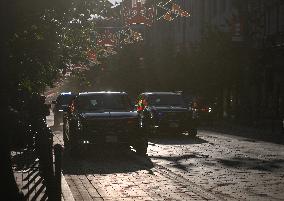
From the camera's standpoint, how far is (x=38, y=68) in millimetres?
13945

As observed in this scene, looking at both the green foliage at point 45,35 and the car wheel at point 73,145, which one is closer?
the green foliage at point 45,35

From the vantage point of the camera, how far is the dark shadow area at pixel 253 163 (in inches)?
698

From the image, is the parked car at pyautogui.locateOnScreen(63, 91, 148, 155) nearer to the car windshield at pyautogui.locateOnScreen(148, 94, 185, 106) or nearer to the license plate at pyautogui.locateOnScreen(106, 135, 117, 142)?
the license plate at pyautogui.locateOnScreen(106, 135, 117, 142)

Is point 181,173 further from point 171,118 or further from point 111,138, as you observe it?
point 171,118

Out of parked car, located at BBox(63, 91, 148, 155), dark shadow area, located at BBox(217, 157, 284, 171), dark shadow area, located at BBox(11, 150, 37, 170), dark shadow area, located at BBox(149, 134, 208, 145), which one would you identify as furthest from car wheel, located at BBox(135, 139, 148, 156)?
dark shadow area, located at BBox(149, 134, 208, 145)

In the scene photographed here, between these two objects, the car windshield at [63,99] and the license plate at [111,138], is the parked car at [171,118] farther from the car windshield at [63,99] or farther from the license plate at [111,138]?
the car windshield at [63,99]

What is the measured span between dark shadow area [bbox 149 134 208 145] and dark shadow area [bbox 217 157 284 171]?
22.6 feet

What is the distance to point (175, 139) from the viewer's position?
29047 millimetres

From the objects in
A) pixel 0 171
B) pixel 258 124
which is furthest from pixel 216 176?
pixel 258 124

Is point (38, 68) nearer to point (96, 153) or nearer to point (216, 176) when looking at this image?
point (216, 176)

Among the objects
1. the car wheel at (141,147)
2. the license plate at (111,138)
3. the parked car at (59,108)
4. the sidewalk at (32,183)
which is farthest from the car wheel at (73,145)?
the parked car at (59,108)

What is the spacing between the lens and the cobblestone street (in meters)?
13.0

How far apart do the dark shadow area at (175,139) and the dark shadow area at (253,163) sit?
22.6ft

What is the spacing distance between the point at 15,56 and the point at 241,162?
793 centimetres
